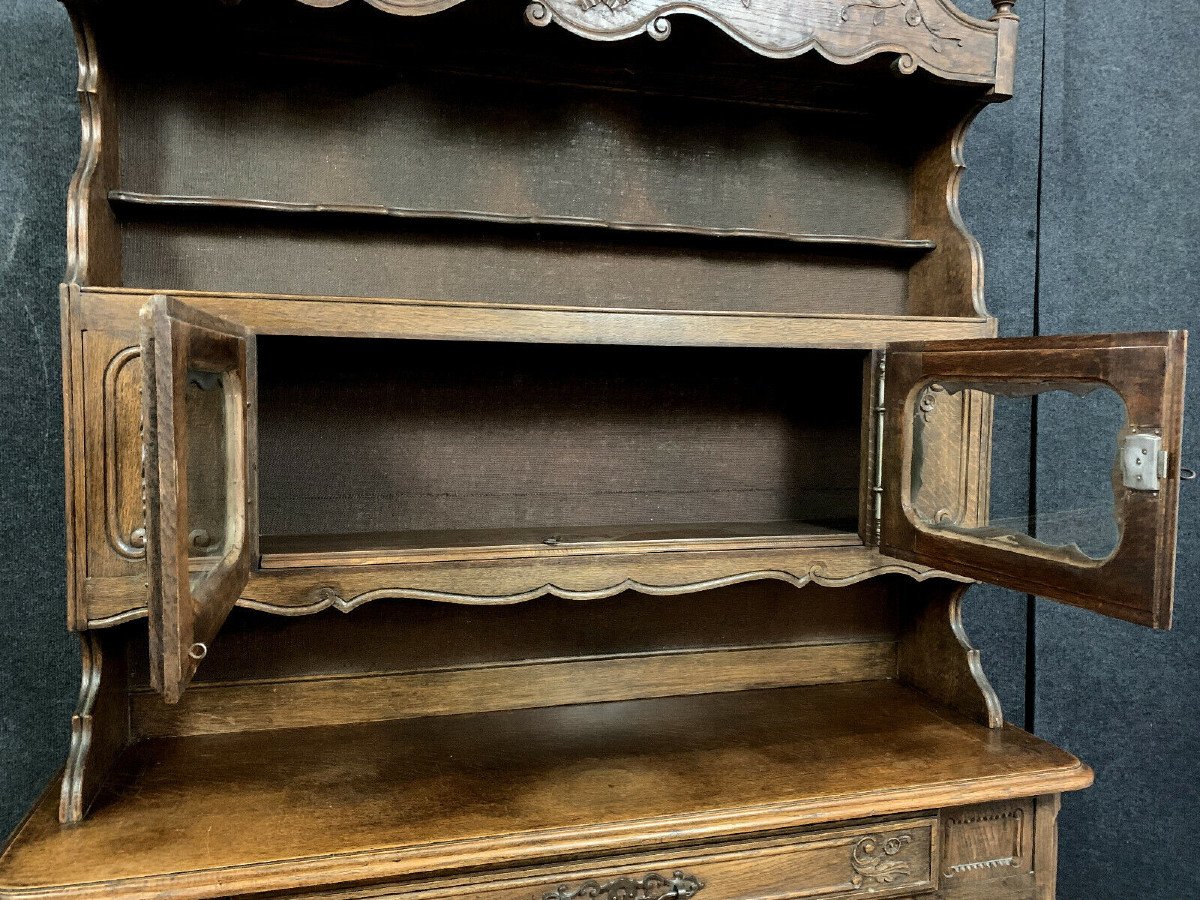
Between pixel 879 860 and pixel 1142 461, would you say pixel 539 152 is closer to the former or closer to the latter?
pixel 1142 461

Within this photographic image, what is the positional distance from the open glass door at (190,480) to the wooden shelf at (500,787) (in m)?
0.34

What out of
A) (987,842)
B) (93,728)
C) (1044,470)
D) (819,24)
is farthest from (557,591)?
(1044,470)

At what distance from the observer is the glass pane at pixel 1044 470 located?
1171 millimetres

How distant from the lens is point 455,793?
1.34m

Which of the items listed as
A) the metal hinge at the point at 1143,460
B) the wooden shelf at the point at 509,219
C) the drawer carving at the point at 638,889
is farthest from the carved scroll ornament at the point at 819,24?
the drawer carving at the point at 638,889

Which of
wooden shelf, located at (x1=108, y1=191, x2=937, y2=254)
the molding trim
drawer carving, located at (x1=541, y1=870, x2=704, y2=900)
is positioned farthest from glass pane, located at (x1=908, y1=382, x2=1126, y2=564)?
drawer carving, located at (x1=541, y1=870, x2=704, y2=900)

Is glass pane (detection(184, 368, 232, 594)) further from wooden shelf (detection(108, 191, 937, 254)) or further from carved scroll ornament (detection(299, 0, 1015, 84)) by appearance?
carved scroll ornament (detection(299, 0, 1015, 84))

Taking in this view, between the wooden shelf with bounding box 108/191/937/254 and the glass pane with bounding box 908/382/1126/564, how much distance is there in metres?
0.37

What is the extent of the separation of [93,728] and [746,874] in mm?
972

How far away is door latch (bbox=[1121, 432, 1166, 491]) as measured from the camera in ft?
3.53

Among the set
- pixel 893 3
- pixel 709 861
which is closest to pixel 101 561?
pixel 709 861

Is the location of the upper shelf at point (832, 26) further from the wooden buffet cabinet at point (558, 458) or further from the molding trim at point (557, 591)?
the molding trim at point (557, 591)

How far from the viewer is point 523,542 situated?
1.45 meters

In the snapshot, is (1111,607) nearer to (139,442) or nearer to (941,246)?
(941,246)
